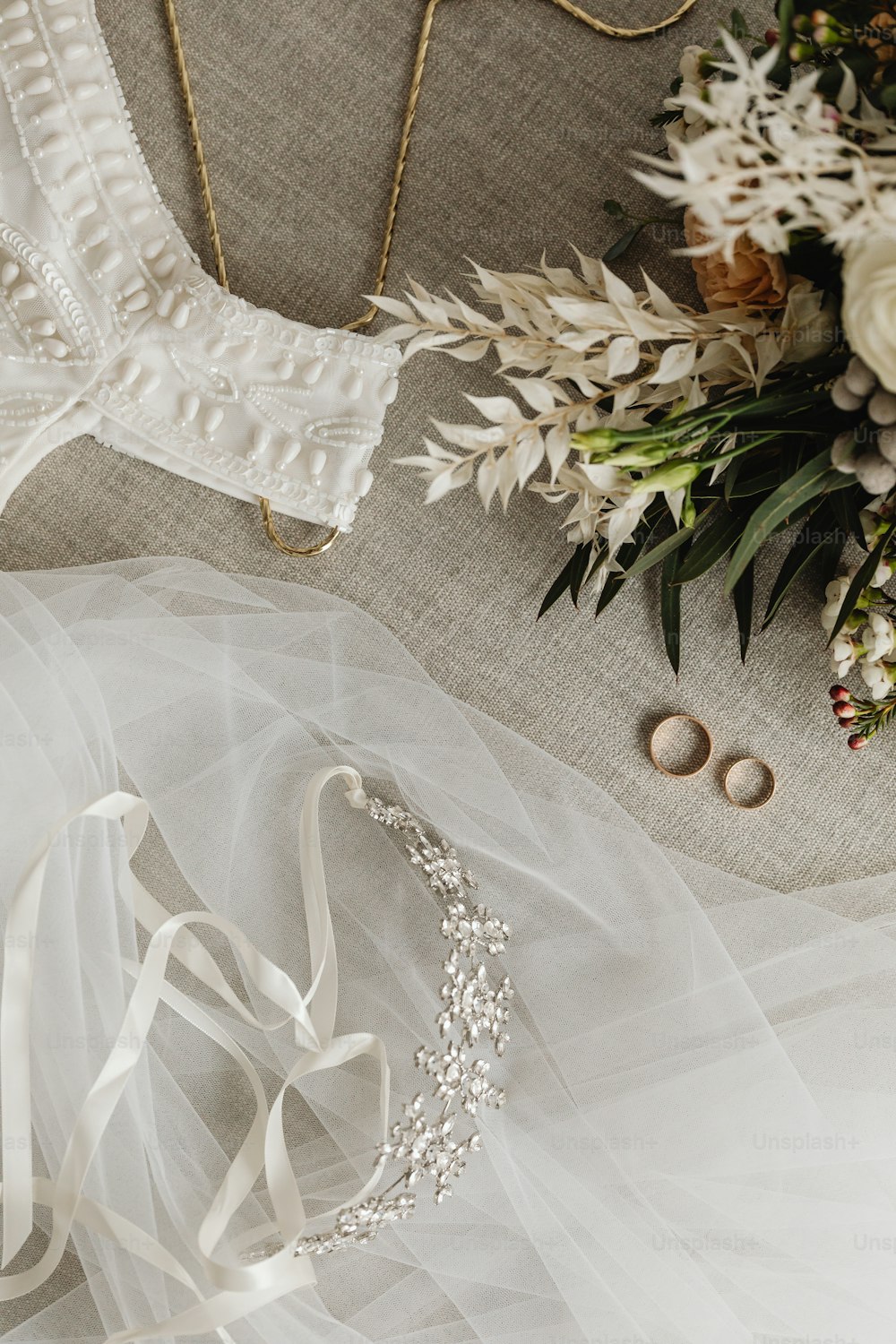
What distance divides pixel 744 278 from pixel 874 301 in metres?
0.26

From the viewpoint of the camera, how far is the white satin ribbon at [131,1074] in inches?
31.1

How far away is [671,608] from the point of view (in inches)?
36.6

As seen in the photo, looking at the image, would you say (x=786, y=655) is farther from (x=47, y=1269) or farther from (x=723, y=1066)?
(x=47, y=1269)

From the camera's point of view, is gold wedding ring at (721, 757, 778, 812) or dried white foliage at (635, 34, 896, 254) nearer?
dried white foliage at (635, 34, 896, 254)

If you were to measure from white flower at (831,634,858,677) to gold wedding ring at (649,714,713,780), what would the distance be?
147 mm

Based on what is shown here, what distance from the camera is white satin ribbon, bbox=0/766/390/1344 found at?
79cm

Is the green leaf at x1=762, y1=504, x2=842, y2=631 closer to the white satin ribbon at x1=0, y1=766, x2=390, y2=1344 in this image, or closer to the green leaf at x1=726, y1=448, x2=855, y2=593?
the green leaf at x1=726, y1=448, x2=855, y2=593

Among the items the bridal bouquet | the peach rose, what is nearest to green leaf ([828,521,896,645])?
the bridal bouquet

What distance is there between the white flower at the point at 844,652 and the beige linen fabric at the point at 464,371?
7 centimetres

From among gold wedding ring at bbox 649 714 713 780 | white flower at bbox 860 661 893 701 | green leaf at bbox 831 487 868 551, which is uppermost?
green leaf at bbox 831 487 868 551

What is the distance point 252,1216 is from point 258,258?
3.15ft

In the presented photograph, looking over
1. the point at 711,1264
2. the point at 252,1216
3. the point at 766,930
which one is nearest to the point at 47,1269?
the point at 252,1216

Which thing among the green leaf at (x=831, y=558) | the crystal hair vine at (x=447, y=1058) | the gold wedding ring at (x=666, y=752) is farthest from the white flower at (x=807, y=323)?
the crystal hair vine at (x=447, y=1058)

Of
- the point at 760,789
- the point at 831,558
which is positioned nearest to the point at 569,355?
the point at 831,558
